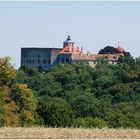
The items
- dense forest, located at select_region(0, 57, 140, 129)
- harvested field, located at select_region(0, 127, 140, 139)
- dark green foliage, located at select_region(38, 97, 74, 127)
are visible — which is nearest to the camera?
harvested field, located at select_region(0, 127, 140, 139)

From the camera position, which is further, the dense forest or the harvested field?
the dense forest

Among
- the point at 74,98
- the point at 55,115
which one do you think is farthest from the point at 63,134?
the point at 74,98

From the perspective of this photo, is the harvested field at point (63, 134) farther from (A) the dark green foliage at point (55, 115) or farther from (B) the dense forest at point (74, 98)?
(A) the dark green foliage at point (55, 115)

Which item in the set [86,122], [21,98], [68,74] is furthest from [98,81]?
[86,122]

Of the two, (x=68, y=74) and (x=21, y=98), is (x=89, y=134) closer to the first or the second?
(x=21, y=98)

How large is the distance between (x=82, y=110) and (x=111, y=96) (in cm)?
2137

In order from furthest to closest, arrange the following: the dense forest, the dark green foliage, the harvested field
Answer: the dense forest, the dark green foliage, the harvested field

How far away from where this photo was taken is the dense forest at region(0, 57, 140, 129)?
5016 cm

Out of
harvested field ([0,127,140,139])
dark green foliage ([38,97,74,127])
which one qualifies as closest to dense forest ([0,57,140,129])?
dark green foliage ([38,97,74,127])

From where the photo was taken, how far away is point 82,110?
267ft

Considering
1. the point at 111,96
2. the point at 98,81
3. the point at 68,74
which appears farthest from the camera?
the point at 68,74

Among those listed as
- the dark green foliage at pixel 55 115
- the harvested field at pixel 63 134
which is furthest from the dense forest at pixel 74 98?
the harvested field at pixel 63 134

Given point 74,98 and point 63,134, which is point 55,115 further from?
point 74,98

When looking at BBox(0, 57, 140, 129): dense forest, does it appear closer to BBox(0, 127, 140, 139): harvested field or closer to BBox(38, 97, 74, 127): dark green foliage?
BBox(38, 97, 74, 127): dark green foliage
